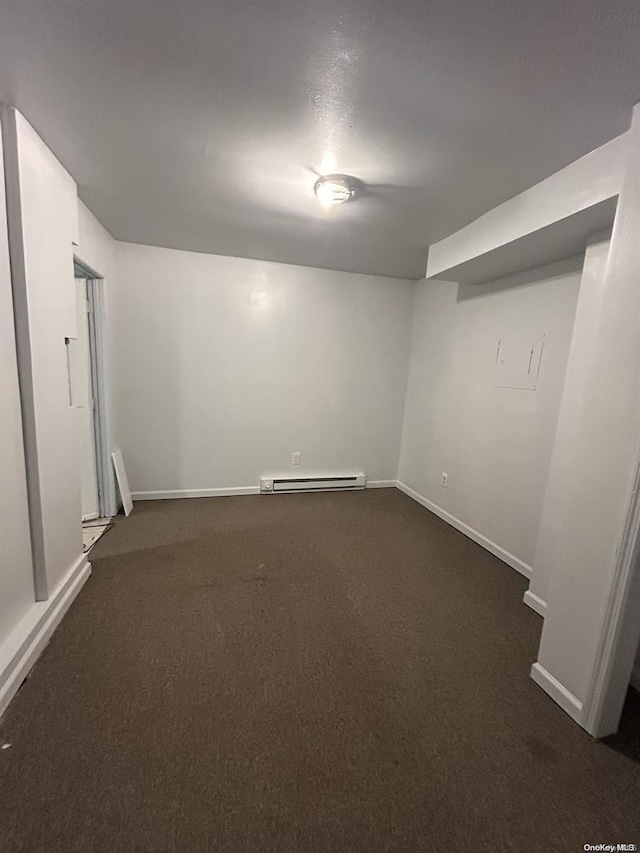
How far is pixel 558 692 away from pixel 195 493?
9.91ft

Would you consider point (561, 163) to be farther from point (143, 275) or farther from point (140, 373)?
point (140, 373)

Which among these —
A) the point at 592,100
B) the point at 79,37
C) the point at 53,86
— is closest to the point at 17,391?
the point at 53,86

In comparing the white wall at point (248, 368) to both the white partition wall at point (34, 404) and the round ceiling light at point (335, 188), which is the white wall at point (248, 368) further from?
the round ceiling light at point (335, 188)

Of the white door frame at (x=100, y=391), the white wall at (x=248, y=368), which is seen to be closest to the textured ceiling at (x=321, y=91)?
the white door frame at (x=100, y=391)

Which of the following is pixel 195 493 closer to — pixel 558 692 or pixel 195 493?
pixel 195 493

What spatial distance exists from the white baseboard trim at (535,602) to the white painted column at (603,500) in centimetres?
60

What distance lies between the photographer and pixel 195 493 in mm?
3451

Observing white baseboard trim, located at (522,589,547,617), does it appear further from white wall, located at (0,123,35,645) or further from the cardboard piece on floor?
the cardboard piece on floor

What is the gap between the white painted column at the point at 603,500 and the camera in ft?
3.95

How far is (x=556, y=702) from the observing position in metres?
1.46

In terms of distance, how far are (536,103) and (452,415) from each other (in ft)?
7.48

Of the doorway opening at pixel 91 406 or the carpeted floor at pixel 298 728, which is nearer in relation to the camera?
the carpeted floor at pixel 298 728

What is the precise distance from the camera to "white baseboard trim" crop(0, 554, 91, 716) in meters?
1.33

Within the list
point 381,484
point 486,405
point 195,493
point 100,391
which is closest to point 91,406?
point 100,391
